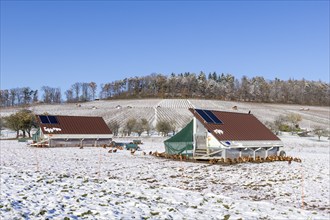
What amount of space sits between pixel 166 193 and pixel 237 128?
761 inches

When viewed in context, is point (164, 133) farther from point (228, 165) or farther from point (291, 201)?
point (291, 201)

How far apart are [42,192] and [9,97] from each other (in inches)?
7571

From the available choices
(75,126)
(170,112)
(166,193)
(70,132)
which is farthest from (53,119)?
(170,112)

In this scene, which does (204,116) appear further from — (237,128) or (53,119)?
(53,119)

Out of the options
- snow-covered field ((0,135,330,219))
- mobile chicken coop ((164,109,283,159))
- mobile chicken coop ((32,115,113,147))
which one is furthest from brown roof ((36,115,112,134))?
snow-covered field ((0,135,330,219))

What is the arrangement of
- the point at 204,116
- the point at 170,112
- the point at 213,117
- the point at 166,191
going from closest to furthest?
the point at 166,191, the point at 204,116, the point at 213,117, the point at 170,112

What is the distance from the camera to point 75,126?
151 ft

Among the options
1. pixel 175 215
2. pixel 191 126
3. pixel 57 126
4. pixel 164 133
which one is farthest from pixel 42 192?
pixel 164 133

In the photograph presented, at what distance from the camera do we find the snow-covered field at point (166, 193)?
11852 millimetres

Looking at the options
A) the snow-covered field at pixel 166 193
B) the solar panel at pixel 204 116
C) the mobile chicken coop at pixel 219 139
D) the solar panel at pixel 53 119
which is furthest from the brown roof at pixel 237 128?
the solar panel at pixel 53 119

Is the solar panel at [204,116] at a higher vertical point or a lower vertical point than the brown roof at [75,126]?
higher

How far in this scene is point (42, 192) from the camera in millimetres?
14070

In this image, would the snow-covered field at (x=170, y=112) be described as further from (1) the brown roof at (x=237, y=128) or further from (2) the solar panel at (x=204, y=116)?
(2) the solar panel at (x=204, y=116)

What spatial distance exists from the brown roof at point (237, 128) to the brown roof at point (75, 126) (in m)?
18.7
